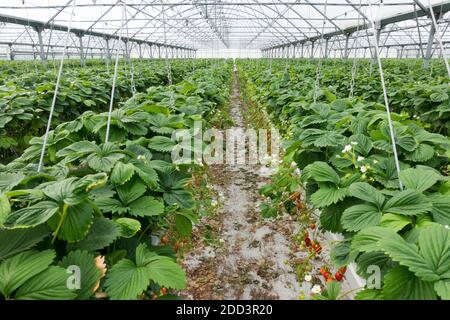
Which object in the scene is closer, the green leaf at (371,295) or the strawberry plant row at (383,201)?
the strawberry plant row at (383,201)

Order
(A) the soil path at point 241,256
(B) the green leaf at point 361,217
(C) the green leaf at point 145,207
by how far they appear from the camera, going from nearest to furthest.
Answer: (B) the green leaf at point 361,217
(C) the green leaf at point 145,207
(A) the soil path at point 241,256

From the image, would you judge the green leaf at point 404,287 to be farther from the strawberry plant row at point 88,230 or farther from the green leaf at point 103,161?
the green leaf at point 103,161

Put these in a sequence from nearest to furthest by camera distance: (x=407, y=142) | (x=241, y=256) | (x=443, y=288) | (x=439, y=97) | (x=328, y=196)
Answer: (x=443, y=288) < (x=328, y=196) < (x=407, y=142) < (x=241, y=256) < (x=439, y=97)

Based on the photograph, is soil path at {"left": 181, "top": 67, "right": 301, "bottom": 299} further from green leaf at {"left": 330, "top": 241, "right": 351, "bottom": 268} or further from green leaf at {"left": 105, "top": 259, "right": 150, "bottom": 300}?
green leaf at {"left": 105, "top": 259, "right": 150, "bottom": 300}

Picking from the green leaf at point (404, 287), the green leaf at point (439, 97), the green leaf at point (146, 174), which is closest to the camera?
the green leaf at point (404, 287)

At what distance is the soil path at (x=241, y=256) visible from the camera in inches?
115

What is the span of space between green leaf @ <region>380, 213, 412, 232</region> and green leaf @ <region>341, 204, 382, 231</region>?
48 mm

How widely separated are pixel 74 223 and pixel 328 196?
131 cm

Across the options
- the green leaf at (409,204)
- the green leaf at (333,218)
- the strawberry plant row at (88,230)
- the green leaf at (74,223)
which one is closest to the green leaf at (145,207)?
the strawberry plant row at (88,230)

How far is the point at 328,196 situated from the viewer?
1.92 metres

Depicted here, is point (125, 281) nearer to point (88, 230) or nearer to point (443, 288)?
point (88, 230)

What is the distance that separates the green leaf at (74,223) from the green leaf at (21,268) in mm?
84

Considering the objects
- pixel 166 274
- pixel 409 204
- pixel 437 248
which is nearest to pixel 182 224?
pixel 166 274
